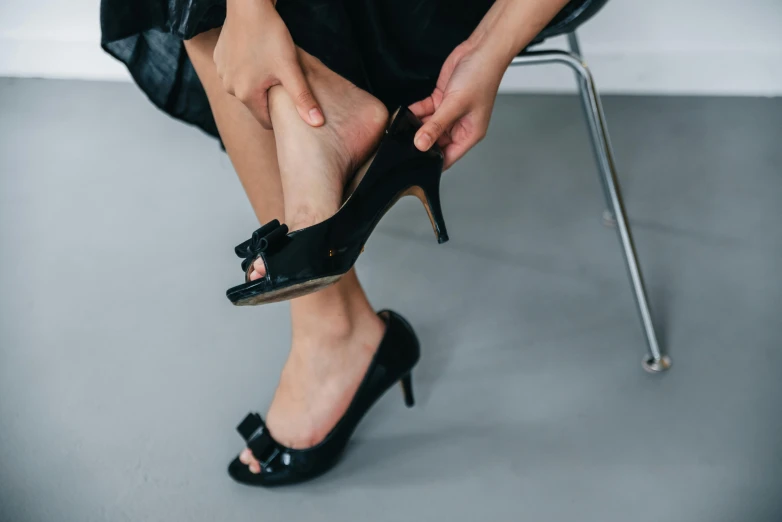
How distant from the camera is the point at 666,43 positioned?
4.50 feet

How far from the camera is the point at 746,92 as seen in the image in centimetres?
138

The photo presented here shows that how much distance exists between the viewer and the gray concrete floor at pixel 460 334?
2.29 ft

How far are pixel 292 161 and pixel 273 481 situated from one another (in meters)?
0.37

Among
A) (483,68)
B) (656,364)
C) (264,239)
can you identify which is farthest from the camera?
(656,364)

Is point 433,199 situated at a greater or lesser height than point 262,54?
lesser

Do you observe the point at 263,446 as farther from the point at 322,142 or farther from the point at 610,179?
the point at 610,179

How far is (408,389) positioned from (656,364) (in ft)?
1.08

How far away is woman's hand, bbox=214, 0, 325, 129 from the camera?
1.77 ft

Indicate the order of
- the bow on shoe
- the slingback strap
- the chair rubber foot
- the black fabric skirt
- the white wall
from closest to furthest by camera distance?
the bow on shoe
the black fabric skirt
the slingback strap
the chair rubber foot
the white wall

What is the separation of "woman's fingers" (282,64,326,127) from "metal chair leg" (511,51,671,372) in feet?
0.98

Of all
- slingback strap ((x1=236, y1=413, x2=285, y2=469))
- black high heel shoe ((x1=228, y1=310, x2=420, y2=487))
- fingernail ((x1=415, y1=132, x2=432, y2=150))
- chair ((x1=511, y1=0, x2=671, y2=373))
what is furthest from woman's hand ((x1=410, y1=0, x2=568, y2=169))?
slingback strap ((x1=236, y1=413, x2=285, y2=469))

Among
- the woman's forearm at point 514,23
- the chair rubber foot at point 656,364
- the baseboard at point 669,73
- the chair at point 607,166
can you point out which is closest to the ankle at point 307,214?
the woman's forearm at point 514,23

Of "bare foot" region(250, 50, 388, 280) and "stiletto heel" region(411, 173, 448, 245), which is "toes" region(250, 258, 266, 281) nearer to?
"bare foot" region(250, 50, 388, 280)

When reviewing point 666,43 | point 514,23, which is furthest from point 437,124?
point 666,43
